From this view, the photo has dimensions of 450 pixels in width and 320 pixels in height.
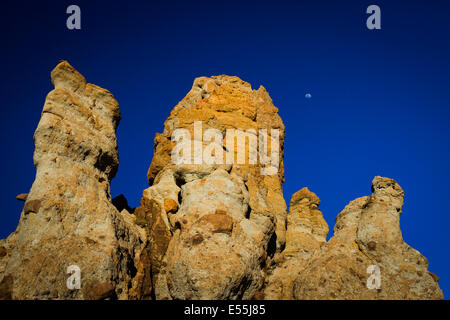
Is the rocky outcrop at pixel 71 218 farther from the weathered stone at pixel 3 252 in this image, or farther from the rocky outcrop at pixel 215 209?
the rocky outcrop at pixel 215 209

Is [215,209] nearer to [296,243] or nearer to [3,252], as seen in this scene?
[296,243]

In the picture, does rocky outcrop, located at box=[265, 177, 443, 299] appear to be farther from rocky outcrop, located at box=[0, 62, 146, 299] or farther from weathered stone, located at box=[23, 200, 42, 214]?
weathered stone, located at box=[23, 200, 42, 214]

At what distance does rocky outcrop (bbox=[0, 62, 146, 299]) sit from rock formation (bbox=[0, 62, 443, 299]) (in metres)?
0.04

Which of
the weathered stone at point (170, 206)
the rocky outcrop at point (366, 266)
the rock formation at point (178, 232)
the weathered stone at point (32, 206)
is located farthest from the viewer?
the weathered stone at point (170, 206)

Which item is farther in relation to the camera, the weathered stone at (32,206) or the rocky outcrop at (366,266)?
the rocky outcrop at (366,266)

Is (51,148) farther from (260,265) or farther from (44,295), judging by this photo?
(260,265)

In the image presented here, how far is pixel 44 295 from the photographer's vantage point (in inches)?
408

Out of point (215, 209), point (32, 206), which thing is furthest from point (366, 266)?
point (32, 206)

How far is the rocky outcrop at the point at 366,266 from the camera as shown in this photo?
476 inches

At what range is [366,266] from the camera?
12.8 metres

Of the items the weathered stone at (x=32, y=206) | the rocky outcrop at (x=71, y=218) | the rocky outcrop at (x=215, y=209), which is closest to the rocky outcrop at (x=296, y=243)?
the rocky outcrop at (x=215, y=209)

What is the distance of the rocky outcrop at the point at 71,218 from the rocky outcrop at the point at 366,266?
20.1 feet
